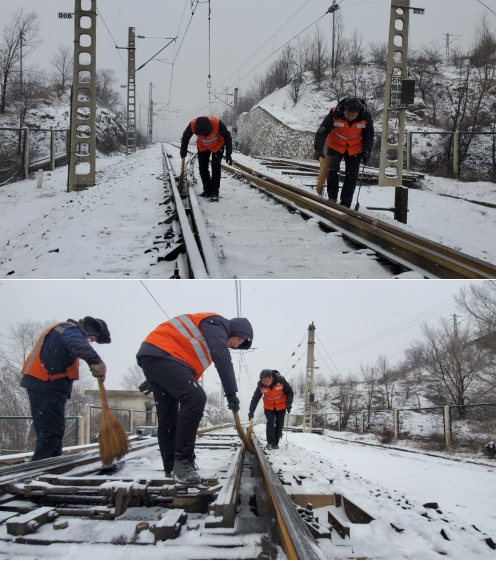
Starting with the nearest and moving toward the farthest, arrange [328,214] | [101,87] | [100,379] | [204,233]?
[100,379], [204,233], [328,214], [101,87]

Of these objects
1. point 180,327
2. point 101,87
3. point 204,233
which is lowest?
point 180,327

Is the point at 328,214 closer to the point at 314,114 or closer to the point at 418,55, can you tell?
the point at 314,114

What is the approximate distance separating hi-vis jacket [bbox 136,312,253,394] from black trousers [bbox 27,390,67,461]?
137 cm

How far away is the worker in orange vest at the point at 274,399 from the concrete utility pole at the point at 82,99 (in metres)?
10.1

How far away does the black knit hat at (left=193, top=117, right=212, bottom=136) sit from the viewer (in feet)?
31.7

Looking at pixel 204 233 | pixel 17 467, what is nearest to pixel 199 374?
pixel 17 467

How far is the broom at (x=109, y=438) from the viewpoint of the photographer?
4441 mm

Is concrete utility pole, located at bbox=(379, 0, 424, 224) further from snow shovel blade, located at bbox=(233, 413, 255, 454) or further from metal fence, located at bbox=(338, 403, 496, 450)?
snow shovel blade, located at bbox=(233, 413, 255, 454)

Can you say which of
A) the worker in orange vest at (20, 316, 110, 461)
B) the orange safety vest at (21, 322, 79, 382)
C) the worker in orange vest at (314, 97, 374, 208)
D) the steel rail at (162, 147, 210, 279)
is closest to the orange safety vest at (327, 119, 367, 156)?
the worker in orange vest at (314, 97, 374, 208)

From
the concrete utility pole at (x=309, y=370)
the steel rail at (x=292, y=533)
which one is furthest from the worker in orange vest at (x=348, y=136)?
the concrete utility pole at (x=309, y=370)

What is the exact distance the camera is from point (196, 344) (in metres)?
3.81

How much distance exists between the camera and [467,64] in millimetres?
28250

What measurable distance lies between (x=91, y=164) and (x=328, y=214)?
10.6 metres

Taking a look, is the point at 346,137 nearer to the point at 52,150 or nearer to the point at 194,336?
the point at 194,336
